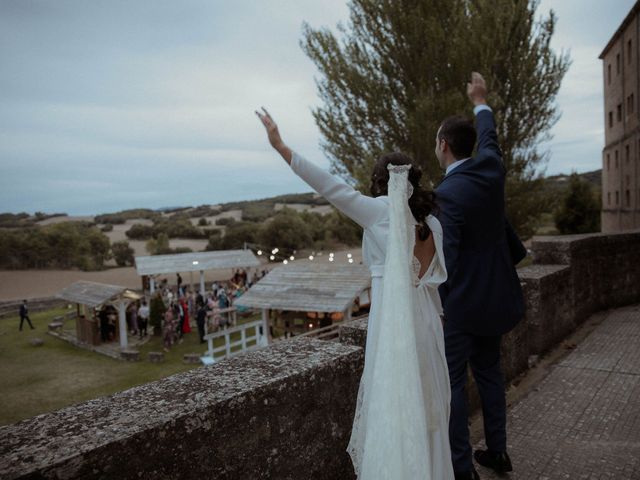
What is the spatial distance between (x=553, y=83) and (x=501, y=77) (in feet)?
5.90

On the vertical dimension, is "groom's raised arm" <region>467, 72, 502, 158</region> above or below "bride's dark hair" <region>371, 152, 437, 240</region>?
above

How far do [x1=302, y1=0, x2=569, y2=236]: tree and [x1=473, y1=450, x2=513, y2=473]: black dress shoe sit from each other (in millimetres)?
13140

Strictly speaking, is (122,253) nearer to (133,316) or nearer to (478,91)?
(133,316)

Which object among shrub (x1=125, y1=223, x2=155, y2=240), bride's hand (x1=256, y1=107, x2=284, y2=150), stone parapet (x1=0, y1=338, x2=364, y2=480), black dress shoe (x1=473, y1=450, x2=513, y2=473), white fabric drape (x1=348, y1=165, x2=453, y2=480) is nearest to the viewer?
stone parapet (x1=0, y1=338, x2=364, y2=480)

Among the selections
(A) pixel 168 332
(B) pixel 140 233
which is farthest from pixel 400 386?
(B) pixel 140 233

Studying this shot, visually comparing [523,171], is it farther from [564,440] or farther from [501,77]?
[564,440]

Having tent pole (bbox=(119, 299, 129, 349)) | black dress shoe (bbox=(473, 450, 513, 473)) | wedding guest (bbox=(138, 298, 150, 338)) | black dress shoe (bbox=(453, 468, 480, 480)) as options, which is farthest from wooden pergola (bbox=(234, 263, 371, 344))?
black dress shoe (bbox=(453, 468, 480, 480))

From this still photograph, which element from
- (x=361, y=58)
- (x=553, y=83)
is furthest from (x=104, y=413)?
(x=553, y=83)

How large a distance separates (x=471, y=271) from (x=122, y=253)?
190 feet

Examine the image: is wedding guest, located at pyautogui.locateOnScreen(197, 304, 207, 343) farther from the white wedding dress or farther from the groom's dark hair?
the white wedding dress

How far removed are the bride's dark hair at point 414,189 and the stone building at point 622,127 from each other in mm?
29799

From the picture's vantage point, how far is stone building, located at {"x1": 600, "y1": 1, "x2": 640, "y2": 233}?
27.1 m

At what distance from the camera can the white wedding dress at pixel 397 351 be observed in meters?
1.81

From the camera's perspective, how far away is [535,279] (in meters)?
4.90
